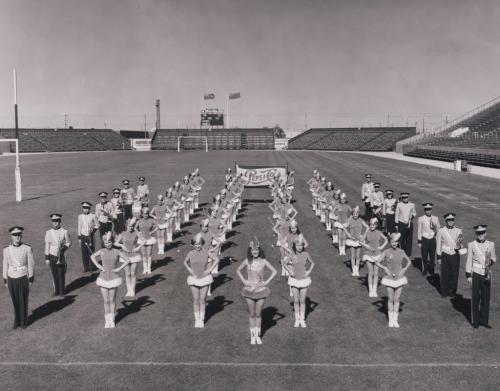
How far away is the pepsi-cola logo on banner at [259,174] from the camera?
27.7 m

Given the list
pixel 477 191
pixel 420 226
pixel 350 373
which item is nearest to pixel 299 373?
pixel 350 373

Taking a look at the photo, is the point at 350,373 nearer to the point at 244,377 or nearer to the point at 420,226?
the point at 244,377

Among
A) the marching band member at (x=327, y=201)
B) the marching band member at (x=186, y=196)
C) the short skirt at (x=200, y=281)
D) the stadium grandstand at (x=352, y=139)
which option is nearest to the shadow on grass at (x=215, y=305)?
the short skirt at (x=200, y=281)

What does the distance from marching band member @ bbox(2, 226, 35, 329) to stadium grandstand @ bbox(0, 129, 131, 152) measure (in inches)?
4154

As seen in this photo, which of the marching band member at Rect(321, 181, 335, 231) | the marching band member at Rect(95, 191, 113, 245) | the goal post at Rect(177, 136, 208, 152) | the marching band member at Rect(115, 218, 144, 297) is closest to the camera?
the marching band member at Rect(115, 218, 144, 297)

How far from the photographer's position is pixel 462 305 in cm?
1127

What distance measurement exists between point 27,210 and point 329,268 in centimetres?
1765

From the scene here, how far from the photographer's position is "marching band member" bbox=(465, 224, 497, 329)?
9656mm

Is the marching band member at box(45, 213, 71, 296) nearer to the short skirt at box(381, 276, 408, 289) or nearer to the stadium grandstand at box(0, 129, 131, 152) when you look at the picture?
the short skirt at box(381, 276, 408, 289)

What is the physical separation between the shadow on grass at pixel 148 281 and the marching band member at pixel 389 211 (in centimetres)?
830

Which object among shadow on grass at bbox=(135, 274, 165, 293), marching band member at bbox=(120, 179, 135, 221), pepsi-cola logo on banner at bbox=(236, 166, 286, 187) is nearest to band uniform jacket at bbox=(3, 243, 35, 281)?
shadow on grass at bbox=(135, 274, 165, 293)

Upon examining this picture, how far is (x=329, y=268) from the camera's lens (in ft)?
47.1

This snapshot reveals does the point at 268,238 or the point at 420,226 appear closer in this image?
the point at 420,226

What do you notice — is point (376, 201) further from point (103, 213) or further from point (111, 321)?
point (111, 321)
